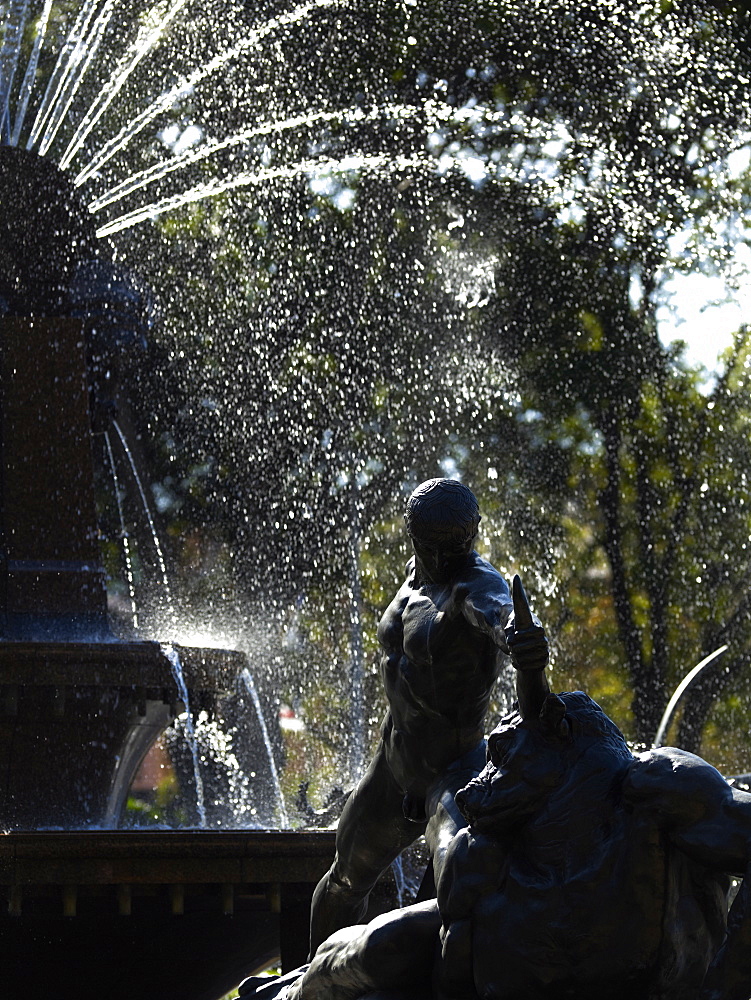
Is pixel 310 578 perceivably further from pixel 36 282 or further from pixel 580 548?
pixel 36 282

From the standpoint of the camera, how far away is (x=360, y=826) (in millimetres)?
4004

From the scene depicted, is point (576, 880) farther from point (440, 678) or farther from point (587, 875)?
point (440, 678)

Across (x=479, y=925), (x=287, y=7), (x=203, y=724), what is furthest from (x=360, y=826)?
(x=287, y=7)

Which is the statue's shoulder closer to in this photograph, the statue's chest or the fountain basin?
the statue's chest

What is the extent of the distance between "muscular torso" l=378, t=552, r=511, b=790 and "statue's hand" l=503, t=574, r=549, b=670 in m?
0.67

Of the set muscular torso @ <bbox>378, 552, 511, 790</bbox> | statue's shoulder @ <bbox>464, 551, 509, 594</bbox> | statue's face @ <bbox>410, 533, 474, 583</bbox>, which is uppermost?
statue's face @ <bbox>410, 533, 474, 583</bbox>

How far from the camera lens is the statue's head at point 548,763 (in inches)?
112

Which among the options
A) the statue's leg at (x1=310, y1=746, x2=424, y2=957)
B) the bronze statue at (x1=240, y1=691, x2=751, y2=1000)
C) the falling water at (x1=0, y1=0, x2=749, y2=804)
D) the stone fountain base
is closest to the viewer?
the bronze statue at (x1=240, y1=691, x2=751, y2=1000)

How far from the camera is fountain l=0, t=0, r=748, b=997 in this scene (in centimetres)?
1770

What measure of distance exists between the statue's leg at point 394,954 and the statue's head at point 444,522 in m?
0.93

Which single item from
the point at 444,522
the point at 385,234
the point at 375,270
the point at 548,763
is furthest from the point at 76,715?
the point at 385,234

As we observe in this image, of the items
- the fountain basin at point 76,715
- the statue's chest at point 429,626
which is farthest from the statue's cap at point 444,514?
the fountain basin at point 76,715

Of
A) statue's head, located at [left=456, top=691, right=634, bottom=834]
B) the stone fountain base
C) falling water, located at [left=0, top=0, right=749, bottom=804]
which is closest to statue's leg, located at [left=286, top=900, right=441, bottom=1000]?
statue's head, located at [left=456, top=691, right=634, bottom=834]

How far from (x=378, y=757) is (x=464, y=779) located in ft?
1.41
